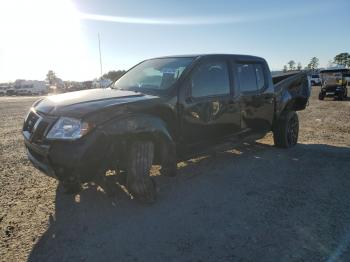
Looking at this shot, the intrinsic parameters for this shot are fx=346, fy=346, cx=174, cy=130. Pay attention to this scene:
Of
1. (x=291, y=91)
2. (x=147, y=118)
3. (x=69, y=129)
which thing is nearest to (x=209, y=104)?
(x=147, y=118)

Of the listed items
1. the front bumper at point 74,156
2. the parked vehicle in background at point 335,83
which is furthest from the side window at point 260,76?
the parked vehicle in background at point 335,83

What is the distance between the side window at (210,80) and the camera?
4.78m

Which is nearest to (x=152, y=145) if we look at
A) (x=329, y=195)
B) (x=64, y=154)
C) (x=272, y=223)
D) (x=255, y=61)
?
(x=64, y=154)

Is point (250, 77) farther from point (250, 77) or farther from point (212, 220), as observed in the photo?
point (212, 220)

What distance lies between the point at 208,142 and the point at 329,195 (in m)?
1.76

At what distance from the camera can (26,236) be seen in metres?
3.44

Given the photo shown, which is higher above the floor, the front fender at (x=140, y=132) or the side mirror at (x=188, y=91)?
the side mirror at (x=188, y=91)

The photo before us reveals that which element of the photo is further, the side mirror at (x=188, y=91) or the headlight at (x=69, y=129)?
the side mirror at (x=188, y=91)

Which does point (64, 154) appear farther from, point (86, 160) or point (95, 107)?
point (95, 107)

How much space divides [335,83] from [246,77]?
1763 centimetres

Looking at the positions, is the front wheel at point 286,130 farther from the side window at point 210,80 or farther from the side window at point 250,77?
the side window at point 210,80

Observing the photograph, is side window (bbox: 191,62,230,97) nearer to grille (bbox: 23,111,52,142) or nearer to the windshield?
the windshield

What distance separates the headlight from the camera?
3514mm

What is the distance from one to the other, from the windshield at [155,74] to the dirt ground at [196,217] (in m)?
1.44
